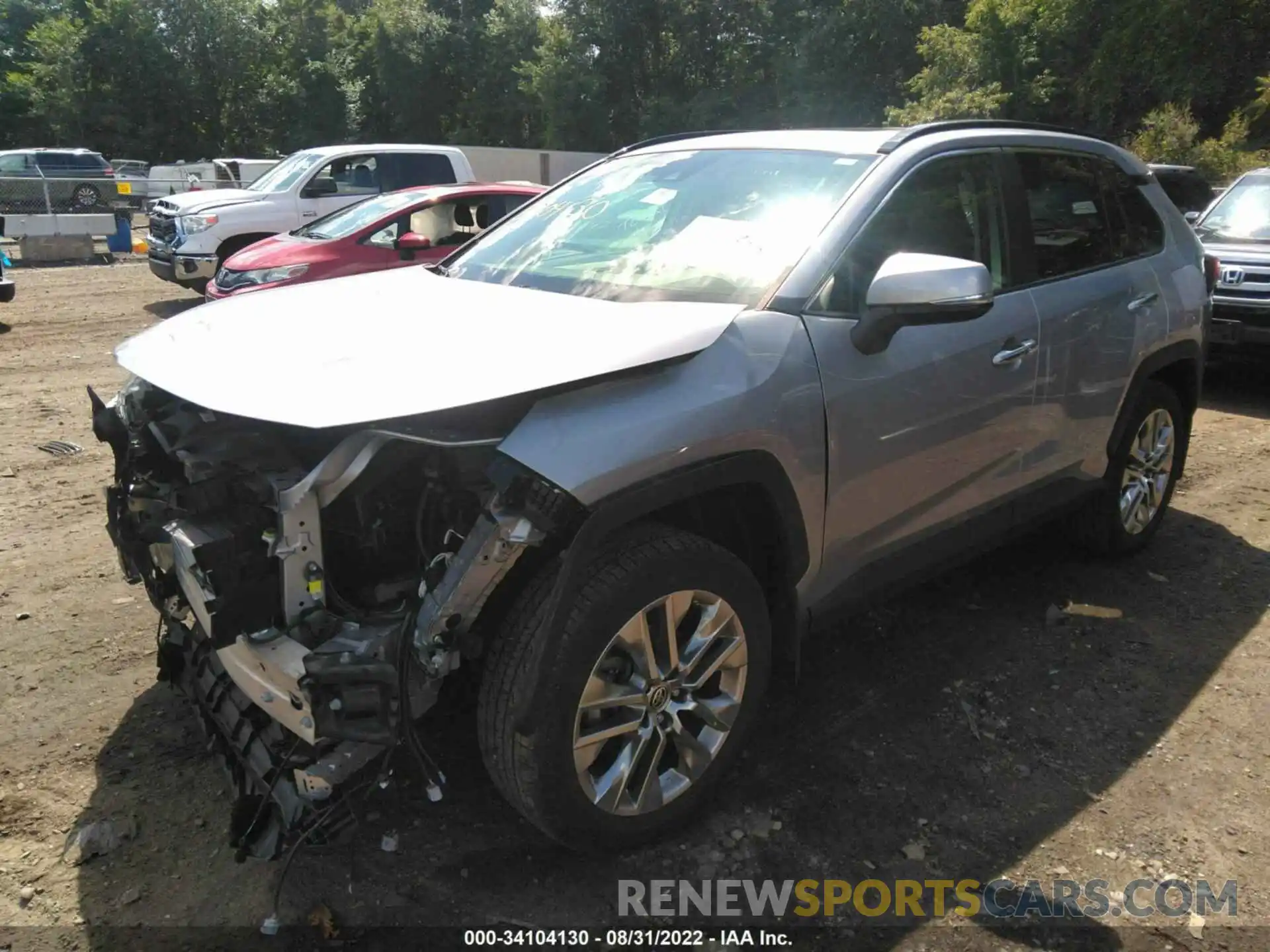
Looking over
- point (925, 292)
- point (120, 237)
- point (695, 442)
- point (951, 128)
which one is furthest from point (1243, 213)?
point (120, 237)

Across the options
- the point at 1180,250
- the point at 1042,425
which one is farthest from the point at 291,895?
the point at 1180,250

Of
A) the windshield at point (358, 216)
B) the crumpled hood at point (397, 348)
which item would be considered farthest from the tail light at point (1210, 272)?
the windshield at point (358, 216)

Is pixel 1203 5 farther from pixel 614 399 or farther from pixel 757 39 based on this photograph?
pixel 614 399

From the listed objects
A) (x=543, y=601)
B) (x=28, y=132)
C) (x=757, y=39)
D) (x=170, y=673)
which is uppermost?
(x=757, y=39)

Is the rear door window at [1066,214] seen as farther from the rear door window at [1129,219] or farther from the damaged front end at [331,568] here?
the damaged front end at [331,568]

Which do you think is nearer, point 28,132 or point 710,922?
point 710,922

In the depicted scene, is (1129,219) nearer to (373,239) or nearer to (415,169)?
(373,239)

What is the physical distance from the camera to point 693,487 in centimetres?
247

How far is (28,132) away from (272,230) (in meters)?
38.9

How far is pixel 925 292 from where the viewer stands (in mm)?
2625

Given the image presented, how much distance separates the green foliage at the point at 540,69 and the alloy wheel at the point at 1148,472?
81.4ft

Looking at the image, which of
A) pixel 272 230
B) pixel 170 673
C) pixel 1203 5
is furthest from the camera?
pixel 1203 5

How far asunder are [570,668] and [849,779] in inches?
45.8

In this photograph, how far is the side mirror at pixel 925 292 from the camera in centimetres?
262
